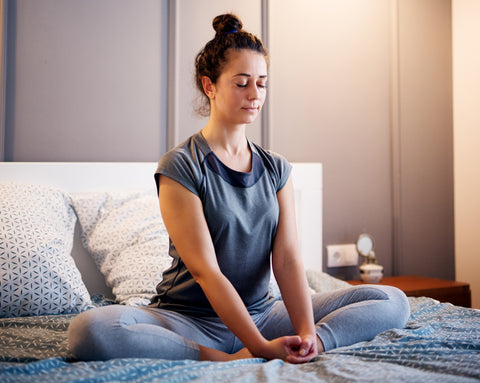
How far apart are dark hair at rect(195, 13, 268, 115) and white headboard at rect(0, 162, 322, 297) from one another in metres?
0.80

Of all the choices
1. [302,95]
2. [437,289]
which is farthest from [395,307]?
[302,95]

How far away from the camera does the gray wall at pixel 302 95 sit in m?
2.12

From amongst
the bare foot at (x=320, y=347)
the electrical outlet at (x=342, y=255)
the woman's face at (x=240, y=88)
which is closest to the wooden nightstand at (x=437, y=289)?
the electrical outlet at (x=342, y=255)

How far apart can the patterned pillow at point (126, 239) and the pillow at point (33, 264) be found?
0.46 feet

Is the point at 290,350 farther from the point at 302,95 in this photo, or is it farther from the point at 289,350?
the point at 302,95

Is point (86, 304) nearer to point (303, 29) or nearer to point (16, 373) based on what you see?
point (16, 373)

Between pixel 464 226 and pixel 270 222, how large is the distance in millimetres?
2027

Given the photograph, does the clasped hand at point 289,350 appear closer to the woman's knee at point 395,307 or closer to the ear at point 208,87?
the woman's knee at point 395,307

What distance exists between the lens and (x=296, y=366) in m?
1.08

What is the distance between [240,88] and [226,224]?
0.36m

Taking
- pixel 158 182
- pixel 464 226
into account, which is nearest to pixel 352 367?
pixel 158 182

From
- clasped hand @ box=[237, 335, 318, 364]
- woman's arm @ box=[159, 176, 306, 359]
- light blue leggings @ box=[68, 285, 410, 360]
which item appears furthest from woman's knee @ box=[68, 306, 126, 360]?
clasped hand @ box=[237, 335, 318, 364]

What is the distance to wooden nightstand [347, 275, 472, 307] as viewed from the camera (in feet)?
7.89

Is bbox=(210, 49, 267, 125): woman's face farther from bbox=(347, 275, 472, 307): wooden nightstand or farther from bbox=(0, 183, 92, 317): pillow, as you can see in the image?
bbox=(347, 275, 472, 307): wooden nightstand
